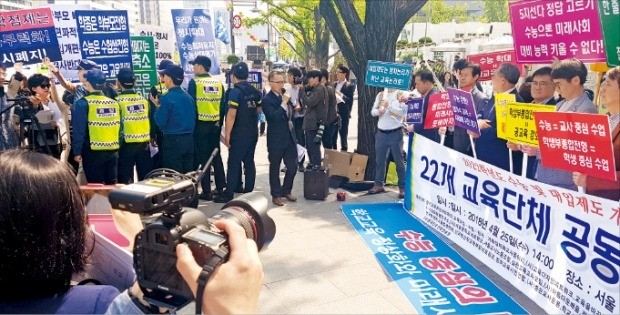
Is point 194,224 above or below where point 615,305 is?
above

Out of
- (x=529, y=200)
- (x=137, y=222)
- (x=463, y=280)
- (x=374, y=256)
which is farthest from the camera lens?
(x=374, y=256)

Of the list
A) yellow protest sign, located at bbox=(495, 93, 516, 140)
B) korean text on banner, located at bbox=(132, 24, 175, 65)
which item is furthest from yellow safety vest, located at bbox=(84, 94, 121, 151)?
yellow protest sign, located at bbox=(495, 93, 516, 140)

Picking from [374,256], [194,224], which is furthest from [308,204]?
[194,224]

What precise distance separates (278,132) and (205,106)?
100 cm

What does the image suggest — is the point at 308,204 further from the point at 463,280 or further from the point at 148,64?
the point at 148,64

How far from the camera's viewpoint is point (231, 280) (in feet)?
3.58

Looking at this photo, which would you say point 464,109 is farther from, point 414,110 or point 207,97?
point 207,97

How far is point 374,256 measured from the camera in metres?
4.67

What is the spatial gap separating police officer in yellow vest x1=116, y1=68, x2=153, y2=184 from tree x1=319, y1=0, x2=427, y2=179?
338 cm

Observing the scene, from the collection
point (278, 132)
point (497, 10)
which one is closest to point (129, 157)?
point (278, 132)

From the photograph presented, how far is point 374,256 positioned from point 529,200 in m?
1.62

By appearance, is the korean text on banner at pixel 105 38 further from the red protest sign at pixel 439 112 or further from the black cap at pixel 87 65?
the red protest sign at pixel 439 112

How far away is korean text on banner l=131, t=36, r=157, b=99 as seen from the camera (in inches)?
294

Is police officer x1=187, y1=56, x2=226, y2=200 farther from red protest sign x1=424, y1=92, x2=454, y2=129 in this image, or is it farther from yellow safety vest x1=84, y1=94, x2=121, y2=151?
red protest sign x1=424, y1=92, x2=454, y2=129
